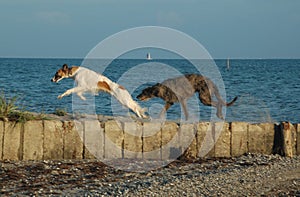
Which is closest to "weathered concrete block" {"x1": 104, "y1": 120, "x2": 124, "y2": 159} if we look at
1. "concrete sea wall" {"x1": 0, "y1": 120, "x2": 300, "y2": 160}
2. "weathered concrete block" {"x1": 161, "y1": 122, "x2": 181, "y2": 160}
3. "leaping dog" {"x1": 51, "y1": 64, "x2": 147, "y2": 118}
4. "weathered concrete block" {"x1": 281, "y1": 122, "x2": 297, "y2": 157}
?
"concrete sea wall" {"x1": 0, "y1": 120, "x2": 300, "y2": 160}

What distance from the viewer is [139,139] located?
40.0 ft

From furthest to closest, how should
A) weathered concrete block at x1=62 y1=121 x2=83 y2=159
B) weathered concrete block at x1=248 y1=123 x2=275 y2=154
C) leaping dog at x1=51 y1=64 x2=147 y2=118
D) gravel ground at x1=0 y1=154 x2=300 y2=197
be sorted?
leaping dog at x1=51 y1=64 x2=147 y2=118, weathered concrete block at x1=248 y1=123 x2=275 y2=154, weathered concrete block at x1=62 y1=121 x2=83 y2=159, gravel ground at x1=0 y1=154 x2=300 y2=197

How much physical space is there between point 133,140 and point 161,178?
236 cm

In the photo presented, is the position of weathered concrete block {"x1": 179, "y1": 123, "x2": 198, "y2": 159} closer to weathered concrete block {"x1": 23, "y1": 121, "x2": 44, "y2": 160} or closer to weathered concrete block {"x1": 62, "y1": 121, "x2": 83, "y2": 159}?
weathered concrete block {"x1": 62, "y1": 121, "x2": 83, "y2": 159}

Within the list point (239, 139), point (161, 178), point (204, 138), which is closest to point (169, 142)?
point (204, 138)

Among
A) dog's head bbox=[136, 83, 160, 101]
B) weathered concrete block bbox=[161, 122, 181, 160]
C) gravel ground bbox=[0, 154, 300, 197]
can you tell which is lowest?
gravel ground bbox=[0, 154, 300, 197]

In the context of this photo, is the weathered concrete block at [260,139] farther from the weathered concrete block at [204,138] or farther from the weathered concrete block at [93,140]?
the weathered concrete block at [93,140]

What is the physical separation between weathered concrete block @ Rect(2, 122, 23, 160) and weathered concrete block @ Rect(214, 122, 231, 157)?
13.6 ft

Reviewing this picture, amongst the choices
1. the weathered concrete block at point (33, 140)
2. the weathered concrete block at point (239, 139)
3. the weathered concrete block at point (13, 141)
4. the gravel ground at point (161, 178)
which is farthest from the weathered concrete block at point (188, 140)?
the weathered concrete block at point (13, 141)

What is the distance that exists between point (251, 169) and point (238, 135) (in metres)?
1.82

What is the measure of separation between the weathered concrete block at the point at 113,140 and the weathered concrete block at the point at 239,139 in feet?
8.05

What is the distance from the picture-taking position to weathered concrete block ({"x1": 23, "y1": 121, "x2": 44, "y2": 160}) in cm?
1155

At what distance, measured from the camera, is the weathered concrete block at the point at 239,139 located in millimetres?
12469

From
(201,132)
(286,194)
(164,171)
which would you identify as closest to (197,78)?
(201,132)
